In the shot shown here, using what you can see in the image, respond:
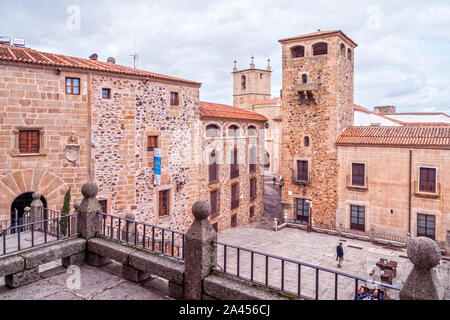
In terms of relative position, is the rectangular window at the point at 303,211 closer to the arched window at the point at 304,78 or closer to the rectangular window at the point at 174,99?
the arched window at the point at 304,78

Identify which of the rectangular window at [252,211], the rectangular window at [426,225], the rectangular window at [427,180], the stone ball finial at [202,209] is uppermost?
the stone ball finial at [202,209]

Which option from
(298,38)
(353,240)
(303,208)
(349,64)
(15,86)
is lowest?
(353,240)

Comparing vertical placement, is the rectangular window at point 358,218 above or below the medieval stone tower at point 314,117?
below

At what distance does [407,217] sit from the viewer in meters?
20.4

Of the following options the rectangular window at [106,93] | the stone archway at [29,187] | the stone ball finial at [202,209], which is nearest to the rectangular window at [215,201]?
the rectangular window at [106,93]

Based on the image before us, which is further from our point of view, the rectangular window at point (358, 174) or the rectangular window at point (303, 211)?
the rectangular window at point (303, 211)

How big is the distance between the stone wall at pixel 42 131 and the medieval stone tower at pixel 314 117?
14534mm

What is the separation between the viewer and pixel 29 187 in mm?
14250

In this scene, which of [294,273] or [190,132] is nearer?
[294,273]

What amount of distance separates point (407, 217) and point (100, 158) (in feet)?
58.4

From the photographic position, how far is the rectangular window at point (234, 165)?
25.0 m

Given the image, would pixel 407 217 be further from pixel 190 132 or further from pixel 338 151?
pixel 190 132

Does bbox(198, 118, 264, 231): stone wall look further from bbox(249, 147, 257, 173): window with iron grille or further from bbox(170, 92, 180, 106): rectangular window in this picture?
bbox(170, 92, 180, 106): rectangular window
